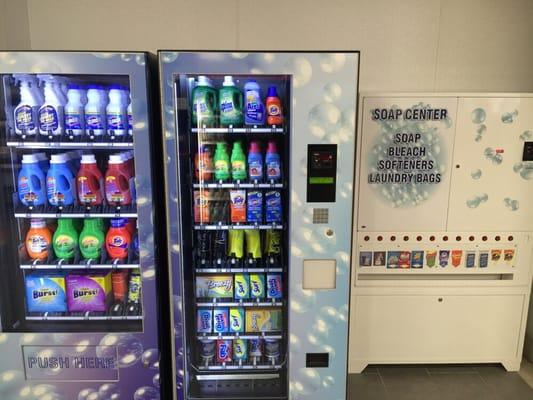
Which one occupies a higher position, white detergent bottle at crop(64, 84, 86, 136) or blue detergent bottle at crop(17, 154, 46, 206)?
white detergent bottle at crop(64, 84, 86, 136)

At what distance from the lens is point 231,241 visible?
2.36m

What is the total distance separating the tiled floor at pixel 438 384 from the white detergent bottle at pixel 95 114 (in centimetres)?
231

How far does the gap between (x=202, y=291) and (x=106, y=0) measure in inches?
83.1

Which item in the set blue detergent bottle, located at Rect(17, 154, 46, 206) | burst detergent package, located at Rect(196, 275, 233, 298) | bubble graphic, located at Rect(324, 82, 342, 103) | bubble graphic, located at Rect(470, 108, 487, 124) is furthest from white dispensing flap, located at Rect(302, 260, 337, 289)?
blue detergent bottle, located at Rect(17, 154, 46, 206)

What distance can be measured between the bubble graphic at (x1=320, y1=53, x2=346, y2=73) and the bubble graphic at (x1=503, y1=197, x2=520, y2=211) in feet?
5.27

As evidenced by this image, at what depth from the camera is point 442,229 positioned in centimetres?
269

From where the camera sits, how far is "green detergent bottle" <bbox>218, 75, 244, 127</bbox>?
2.12 m

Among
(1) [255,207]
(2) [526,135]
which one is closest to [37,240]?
(1) [255,207]

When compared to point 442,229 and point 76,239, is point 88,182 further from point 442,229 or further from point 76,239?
point 442,229

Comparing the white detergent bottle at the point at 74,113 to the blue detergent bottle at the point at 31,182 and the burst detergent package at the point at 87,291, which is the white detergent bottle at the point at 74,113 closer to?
the blue detergent bottle at the point at 31,182

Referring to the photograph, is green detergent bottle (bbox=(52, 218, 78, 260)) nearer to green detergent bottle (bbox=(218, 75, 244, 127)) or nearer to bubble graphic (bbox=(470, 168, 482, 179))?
green detergent bottle (bbox=(218, 75, 244, 127))

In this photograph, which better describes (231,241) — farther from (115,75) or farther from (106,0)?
(106,0)

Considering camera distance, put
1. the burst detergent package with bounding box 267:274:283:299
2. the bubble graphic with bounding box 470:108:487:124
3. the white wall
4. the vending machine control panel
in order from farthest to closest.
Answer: the white wall → the bubble graphic with bounding box 470:108:487:124 → the burst detergent package with bounding box 267:274:283:299 → the vending machine control panel

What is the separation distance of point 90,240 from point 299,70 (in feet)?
4.87
